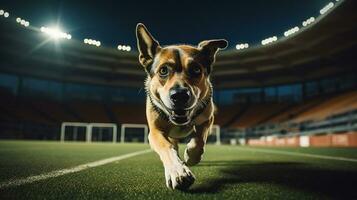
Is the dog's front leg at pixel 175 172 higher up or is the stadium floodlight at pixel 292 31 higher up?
the stadium floodlight at pixel 292 31

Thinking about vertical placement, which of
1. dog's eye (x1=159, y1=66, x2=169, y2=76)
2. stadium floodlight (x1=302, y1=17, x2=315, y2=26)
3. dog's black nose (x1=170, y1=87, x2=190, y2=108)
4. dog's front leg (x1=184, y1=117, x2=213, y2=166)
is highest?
stadium floodlight (x1=302, y1=17, x2=315, y2=26)

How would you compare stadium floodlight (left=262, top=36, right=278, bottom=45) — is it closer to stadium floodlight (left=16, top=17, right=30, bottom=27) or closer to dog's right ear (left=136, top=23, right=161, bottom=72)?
stadium floodlight (left=16, top=17, right=30, bottom=27)

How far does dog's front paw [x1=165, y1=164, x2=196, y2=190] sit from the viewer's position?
2314mm

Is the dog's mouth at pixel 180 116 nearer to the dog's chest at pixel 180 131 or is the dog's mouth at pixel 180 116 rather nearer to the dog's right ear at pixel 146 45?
the dog's chest at pixel 180 131

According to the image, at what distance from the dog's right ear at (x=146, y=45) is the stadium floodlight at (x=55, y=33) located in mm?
26696

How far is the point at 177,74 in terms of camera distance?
3.45 metres

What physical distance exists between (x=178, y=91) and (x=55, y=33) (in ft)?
92.4

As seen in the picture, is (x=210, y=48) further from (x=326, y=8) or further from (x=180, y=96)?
(x=326, y=8)

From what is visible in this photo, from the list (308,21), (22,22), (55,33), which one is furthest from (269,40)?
(22,22)

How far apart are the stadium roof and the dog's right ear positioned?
2081cm

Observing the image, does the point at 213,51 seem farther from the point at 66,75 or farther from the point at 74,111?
the point at 66,75

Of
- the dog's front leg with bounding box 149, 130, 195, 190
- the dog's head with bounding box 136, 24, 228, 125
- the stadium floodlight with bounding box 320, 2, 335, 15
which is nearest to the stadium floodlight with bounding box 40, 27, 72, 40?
the stadium floodlight with bounding box 320, 2, 335, 15


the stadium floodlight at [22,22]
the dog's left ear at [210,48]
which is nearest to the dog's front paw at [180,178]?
the dog's left ear at [210,48]

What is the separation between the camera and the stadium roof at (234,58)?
25.5m
